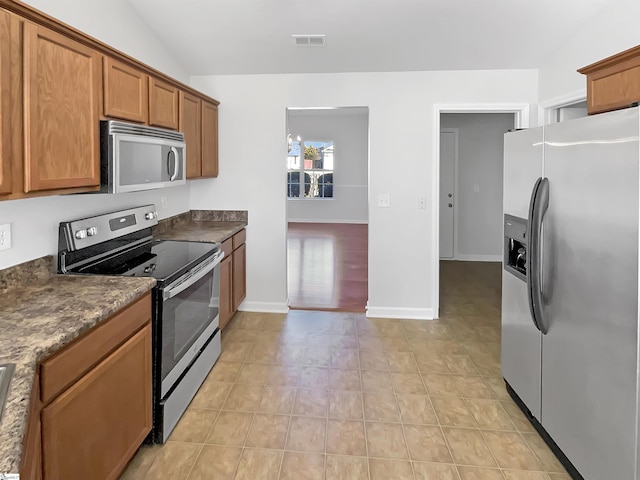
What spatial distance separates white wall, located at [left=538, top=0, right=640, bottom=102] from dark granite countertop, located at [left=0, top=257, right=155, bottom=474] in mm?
3059

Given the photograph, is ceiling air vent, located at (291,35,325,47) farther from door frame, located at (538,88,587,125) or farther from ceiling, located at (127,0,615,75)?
door frame, located at (538,88,587,125)

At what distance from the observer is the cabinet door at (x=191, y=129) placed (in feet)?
11.1

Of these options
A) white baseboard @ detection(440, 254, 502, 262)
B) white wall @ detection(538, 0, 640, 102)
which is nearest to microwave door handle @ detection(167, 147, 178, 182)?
white wall @ detection(538, 0, 640, 102)

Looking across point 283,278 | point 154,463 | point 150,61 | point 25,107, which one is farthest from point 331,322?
point 25,107

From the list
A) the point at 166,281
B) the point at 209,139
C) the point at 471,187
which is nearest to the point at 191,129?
the point at 209,139

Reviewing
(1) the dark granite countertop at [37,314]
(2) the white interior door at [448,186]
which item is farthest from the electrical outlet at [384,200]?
(2) the white interior door at [448,186]

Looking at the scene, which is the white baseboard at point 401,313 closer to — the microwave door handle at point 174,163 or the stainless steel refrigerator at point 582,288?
the stainless steel refrigerator at point 582,288

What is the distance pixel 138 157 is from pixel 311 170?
8.67m

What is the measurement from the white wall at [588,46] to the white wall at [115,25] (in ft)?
10.4

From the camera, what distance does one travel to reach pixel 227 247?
3.73 metres

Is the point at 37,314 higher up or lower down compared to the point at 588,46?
lower down

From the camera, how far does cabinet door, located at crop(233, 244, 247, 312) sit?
3986 millimetres

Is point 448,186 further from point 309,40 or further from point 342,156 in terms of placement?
point 342,156

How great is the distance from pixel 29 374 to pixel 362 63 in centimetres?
358
